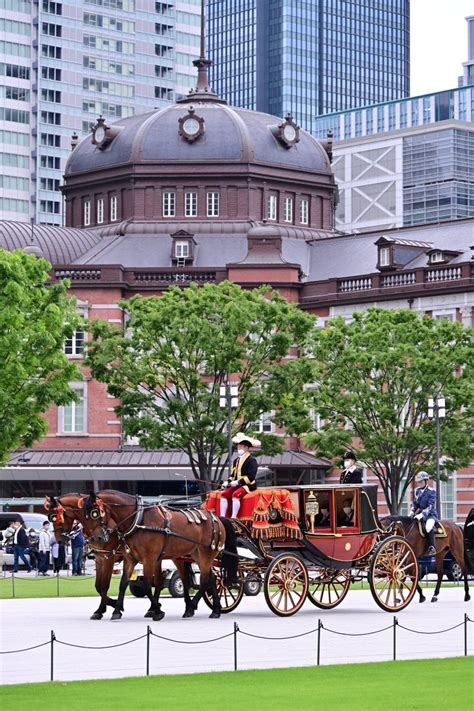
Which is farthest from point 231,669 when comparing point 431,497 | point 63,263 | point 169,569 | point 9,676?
point 63,263

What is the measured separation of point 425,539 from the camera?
33719mm

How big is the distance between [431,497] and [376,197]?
162m

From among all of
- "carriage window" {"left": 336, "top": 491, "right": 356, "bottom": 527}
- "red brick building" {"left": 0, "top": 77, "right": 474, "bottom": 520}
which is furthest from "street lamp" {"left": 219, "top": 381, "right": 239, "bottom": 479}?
"carriage window" {"left": 336, "top": 491, "right": 356, "bottom": 527}

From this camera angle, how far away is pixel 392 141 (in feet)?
632

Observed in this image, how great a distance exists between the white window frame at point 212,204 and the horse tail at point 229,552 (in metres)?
64.5

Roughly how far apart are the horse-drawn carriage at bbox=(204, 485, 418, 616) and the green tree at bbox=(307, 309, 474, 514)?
3698cm

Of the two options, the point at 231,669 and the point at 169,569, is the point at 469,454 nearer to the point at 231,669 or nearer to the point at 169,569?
the point at 169,569

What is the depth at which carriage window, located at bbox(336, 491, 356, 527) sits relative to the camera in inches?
1229

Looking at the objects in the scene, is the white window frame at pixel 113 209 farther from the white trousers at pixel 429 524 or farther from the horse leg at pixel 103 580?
the horse leg at pixel 103 580

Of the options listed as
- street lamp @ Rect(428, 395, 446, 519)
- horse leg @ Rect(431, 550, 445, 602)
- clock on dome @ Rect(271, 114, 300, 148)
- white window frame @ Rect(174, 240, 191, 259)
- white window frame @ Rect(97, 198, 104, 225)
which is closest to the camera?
horse leg @ Rect(431, 550, 445, 602)

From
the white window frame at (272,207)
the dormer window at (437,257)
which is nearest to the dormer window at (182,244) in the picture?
the white window frame at (272,207)

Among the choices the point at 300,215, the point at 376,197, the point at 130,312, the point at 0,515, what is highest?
the point at 376,197

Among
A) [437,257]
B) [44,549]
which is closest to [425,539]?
[44,549]

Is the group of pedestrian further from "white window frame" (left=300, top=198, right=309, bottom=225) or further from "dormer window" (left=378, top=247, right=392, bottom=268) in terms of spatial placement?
"white window frame" (left=300, top=198, right=309, bottom=225)
